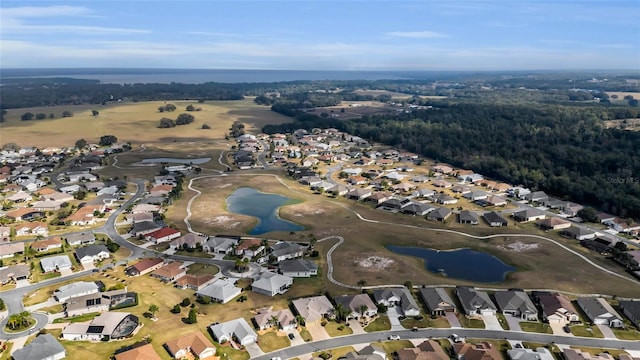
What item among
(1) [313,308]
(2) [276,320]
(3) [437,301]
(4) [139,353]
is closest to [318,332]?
(1) [313,308]

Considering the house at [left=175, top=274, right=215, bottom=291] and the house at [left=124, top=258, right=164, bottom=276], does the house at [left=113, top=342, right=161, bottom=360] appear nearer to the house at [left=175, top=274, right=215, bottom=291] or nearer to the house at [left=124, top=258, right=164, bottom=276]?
the house at [left=175, top=274, right=215, bottom=291]

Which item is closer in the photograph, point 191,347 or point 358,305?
point 191,347

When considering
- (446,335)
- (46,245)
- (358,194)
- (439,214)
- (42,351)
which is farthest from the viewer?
(358,194)

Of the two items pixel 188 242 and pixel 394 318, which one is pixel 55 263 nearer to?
pixel 188 242

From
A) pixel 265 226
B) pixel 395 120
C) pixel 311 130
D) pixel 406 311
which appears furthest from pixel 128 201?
pixel 395 120

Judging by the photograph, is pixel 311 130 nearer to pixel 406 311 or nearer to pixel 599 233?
pixel 599 233
